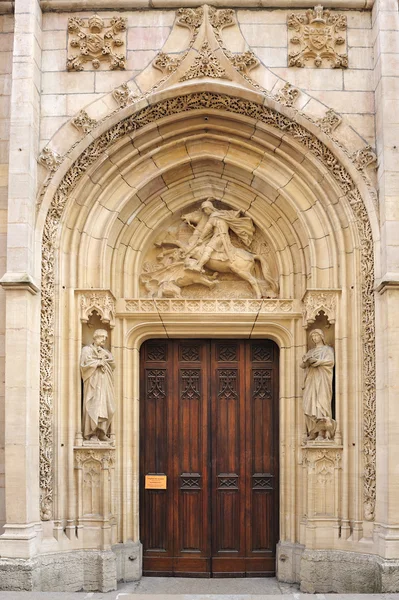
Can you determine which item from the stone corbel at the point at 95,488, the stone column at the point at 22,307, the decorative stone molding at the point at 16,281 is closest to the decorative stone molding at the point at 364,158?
the stone column at the point at 22,307

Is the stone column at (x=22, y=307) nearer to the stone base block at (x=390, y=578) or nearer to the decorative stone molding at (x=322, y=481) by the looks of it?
the decorative stone molding at (x=322, y=481)

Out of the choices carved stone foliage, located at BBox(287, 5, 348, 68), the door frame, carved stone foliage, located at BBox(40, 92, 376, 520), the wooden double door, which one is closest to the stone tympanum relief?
the door frame

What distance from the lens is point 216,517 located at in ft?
37.3

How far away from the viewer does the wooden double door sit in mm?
11328

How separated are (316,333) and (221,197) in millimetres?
2318

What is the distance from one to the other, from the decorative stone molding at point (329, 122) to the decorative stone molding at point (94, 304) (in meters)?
3.34

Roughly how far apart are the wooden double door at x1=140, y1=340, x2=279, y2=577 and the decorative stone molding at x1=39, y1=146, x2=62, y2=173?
2.62 m

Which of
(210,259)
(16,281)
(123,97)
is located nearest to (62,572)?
(16,281)

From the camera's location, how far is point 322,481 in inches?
420

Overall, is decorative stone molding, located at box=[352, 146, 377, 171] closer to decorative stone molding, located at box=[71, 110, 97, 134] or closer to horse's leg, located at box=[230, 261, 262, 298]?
horse's leg, located at box=[230, 261, 262, 298]

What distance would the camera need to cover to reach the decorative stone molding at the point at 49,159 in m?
10.7

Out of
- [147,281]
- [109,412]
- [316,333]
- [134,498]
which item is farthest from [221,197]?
[134,498]

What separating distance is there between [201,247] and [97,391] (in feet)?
7.85

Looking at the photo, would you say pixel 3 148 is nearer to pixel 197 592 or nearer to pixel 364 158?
pixel 364 158
